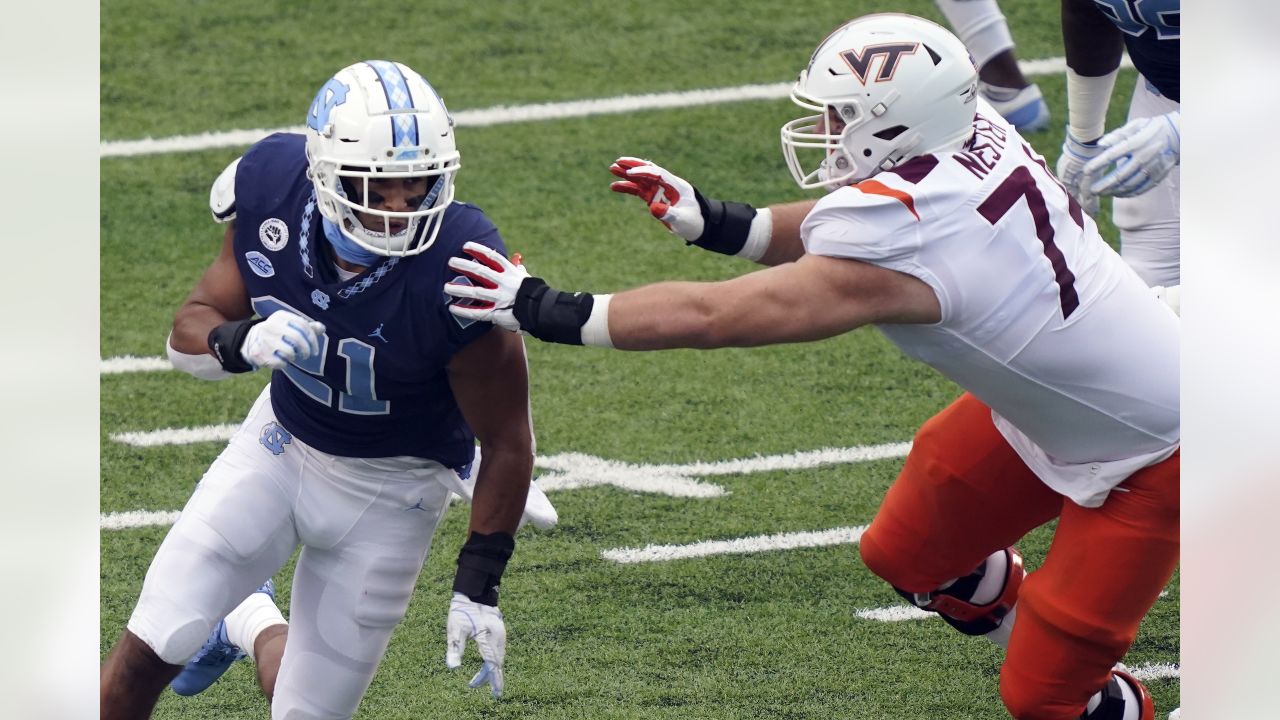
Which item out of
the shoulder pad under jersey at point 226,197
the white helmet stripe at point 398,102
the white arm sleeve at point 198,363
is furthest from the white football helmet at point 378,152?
the white arm sleeve at point 198,363

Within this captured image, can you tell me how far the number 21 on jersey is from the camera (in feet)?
9.50

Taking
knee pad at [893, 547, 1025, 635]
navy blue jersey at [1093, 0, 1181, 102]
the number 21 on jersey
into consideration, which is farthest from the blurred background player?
the number 21 on jersey

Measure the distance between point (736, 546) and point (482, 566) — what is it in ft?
4.83

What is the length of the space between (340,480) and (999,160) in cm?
139

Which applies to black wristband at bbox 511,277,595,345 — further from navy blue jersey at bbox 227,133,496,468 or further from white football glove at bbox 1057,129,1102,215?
white football glove at bbox 1057,129,1102,215

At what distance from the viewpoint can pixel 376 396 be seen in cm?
295

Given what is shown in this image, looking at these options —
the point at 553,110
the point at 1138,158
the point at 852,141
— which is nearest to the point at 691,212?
the point at 852,141

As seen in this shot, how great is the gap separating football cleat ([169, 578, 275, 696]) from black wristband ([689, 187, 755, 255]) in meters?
1.23

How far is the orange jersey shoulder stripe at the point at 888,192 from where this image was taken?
8.80ft

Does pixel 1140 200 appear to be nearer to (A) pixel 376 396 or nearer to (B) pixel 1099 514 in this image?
(B) pixel 1099 514

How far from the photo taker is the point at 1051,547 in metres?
3.17

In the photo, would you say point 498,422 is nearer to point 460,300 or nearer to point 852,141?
point 460,300
